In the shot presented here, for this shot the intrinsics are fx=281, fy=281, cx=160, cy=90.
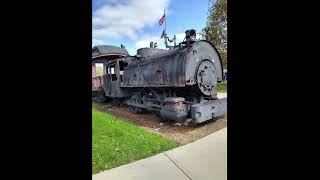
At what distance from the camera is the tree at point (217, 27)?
15.6m

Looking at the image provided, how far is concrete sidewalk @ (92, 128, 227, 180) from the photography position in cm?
347

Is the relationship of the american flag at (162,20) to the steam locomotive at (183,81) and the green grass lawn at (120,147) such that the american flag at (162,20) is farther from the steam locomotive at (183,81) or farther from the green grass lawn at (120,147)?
the green grass lawn at (120,147)

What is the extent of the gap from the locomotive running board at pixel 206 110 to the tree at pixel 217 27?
8395 mm

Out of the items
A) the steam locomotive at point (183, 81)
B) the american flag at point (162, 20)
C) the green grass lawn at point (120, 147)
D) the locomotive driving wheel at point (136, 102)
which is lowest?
the green grass lawn at point (120, 147)

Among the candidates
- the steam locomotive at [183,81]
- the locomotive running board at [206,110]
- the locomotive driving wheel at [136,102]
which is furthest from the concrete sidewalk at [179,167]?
the locomotive driving wheel at [136,102]

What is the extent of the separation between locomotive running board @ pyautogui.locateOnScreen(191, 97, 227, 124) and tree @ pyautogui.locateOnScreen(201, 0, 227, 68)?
27.5ft

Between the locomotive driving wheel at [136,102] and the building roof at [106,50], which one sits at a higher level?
the building roof at [106,50]

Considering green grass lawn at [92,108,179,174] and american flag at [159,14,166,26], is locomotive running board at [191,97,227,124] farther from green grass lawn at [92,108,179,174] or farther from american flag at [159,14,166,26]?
american flag at [159,14,166,26]

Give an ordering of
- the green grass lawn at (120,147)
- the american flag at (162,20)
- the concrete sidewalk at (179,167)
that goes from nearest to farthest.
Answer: the concrete sidewalk at (179,167) < the green grass lawn at (120,147) < the american flag at (162,20)

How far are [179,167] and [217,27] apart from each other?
13979mm

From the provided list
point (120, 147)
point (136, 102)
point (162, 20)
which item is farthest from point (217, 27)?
point (120, 147)

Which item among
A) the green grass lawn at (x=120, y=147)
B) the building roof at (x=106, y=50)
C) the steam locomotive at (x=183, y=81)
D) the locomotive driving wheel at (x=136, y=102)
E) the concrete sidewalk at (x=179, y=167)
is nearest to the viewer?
the concrete sidewalk at (x=179, y=167)

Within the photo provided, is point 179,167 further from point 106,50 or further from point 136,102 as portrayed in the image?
point 106,50

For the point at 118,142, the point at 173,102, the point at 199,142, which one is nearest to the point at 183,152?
the point at 199,142
